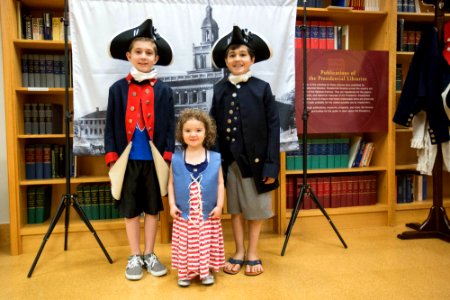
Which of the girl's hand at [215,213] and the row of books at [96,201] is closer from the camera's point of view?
the girl's hand at [215,213]

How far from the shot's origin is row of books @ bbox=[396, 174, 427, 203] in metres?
3.30

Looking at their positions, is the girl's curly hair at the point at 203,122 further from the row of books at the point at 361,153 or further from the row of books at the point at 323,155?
the row of books at the point at 361,153

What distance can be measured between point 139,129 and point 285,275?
1.20 meters

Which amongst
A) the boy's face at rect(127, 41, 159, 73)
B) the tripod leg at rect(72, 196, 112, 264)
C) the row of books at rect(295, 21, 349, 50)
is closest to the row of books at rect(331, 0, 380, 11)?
the row of books at rect(295, 21, 349, 50)

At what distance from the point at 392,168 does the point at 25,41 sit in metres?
2.91

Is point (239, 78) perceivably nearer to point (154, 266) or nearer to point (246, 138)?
point (246, 138)

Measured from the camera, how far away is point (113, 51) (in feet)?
7.70

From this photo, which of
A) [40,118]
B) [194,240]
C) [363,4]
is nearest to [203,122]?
[194,240]

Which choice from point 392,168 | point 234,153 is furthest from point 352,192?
point 234,153

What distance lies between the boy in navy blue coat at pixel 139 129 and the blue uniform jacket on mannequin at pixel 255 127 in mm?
323

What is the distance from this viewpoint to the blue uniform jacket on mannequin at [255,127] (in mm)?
2199

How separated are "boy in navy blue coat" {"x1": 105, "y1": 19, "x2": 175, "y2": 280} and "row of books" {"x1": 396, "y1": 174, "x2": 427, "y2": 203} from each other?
7.01ft

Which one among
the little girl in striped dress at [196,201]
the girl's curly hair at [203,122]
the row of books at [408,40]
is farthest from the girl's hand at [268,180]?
the row of books at [408,40]

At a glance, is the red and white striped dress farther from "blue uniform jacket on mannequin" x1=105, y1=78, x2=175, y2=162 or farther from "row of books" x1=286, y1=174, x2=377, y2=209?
"row of books" x1=286, y1=174, x2=377, y2=209
